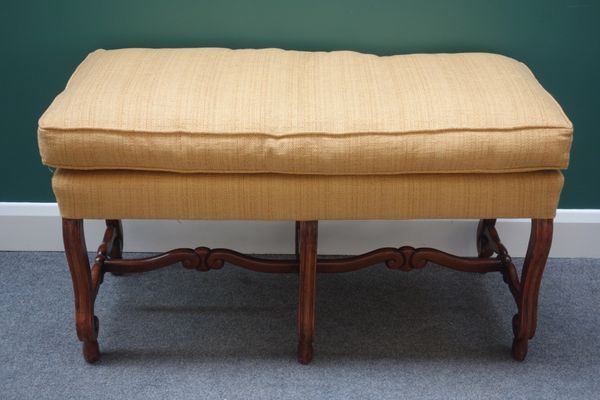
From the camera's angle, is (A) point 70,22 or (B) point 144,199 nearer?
(B) point 144,199

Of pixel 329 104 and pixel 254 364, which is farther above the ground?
pixel 329 104

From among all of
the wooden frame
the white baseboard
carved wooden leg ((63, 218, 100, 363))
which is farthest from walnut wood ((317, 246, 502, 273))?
carved wooden leg ((63, 218, 100, 363))

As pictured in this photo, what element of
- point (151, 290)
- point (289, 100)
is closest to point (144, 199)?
point (289, 100)

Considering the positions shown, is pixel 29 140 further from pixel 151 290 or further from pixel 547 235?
pixel 547 235

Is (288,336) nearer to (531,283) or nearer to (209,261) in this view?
(209,261)

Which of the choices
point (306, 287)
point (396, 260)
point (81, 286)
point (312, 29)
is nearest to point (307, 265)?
point (306, 287)

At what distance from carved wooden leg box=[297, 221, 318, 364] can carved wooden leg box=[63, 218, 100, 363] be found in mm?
332

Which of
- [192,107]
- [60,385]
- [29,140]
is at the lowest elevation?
[60,385]

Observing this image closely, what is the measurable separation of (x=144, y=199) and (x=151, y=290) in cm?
38

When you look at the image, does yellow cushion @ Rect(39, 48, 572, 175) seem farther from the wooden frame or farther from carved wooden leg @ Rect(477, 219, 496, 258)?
carved wooden leg @ Rect(477, 219, 496, 258)

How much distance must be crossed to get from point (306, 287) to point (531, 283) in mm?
359

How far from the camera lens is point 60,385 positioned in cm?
124

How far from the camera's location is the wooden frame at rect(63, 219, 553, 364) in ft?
3.96

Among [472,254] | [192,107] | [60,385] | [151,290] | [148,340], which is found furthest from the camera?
[472,254]
